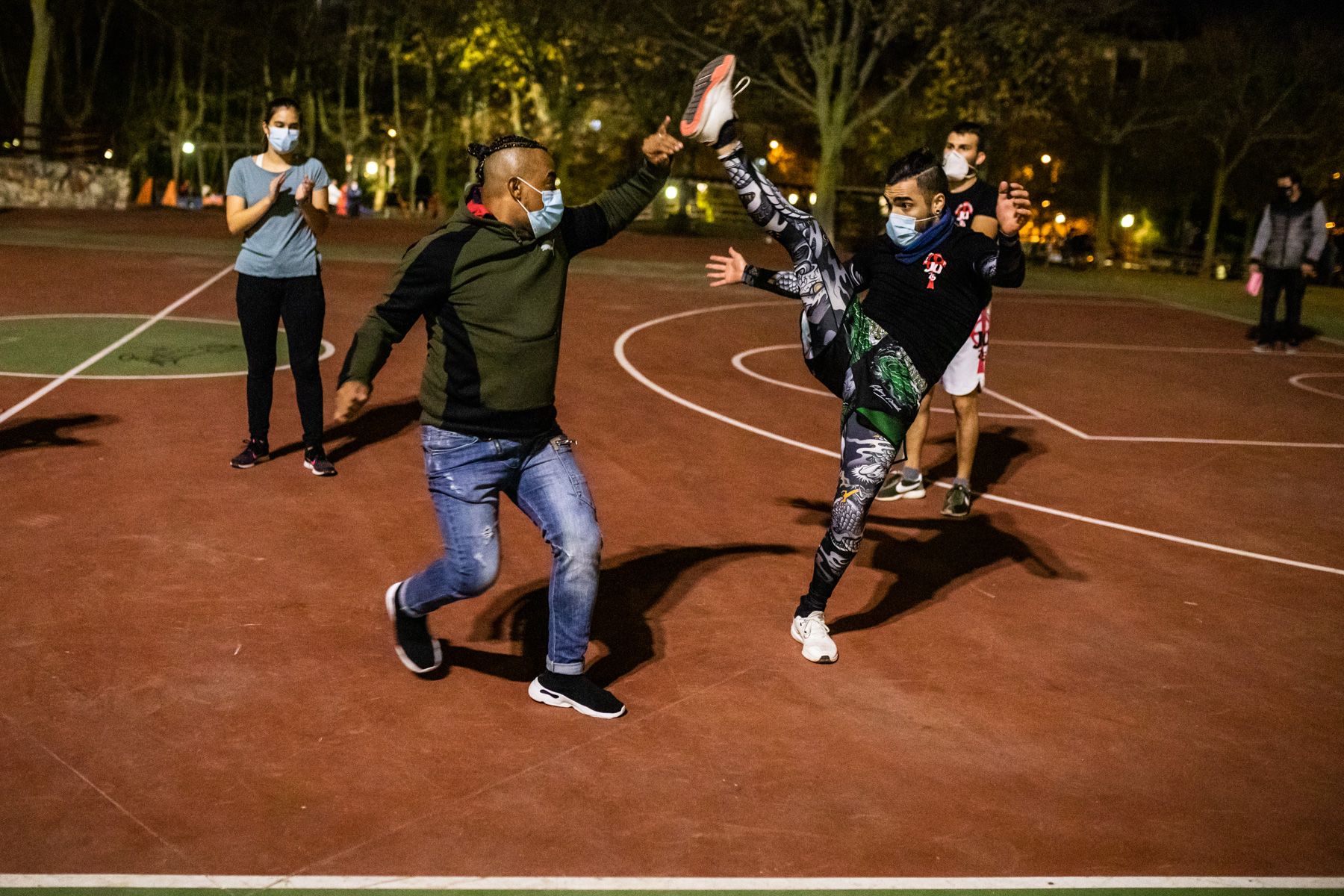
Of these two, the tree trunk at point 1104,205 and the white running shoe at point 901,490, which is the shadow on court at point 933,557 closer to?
the white running shoe at point 901,490

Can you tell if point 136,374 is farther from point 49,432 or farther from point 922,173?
point 922,173

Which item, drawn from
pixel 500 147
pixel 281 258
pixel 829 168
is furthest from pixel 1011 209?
pixel 829 168

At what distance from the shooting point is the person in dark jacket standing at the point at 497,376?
15.7ft

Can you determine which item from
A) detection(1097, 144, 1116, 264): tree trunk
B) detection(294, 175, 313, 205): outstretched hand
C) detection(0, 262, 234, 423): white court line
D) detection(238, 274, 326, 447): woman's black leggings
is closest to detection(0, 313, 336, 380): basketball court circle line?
detection(0, 262, 234, 423): white court line

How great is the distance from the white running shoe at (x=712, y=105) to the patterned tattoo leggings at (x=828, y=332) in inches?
7.1

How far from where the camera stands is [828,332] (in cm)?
Result: 574

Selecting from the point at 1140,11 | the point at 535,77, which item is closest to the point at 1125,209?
the point at 1140,11

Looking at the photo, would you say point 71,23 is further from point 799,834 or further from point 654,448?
point 799,834

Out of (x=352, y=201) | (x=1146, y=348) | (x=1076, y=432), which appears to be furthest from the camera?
(x=352, y=201)

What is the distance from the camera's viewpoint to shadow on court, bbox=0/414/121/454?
880 cm

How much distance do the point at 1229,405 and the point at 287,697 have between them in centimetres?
1054

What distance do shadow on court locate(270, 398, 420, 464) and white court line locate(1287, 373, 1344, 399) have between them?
9449 millimetres

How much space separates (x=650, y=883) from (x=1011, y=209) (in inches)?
125

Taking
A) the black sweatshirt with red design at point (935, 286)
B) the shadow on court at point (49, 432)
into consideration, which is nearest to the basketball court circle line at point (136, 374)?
the shadow on court at point (49, 432)
